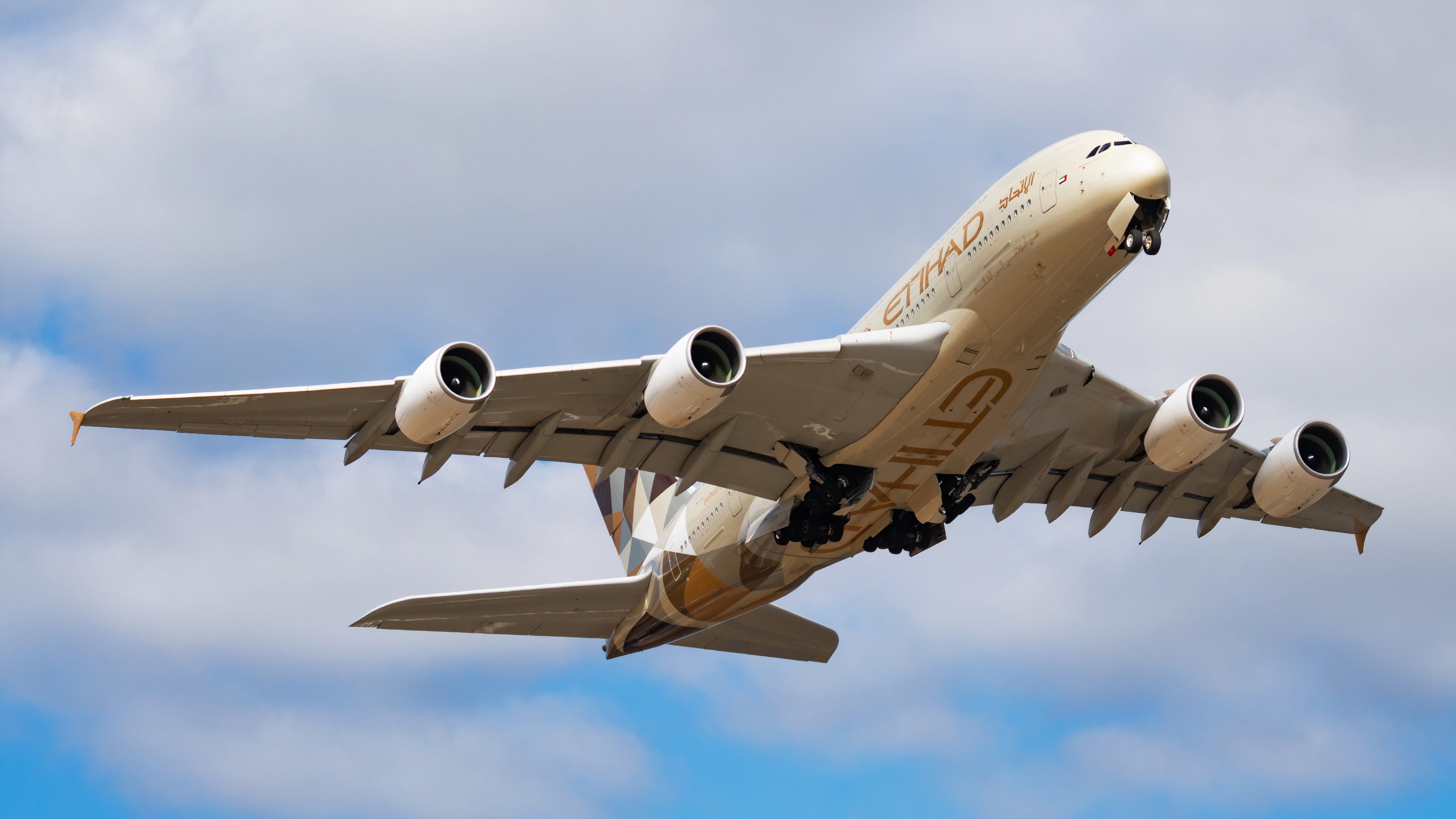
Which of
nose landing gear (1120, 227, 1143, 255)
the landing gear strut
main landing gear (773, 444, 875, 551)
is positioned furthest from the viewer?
the landing gear strut

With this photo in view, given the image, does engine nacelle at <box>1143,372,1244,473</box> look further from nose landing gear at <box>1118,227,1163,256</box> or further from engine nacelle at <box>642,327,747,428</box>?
engine nacelle at <box>642,327,747,428</box>

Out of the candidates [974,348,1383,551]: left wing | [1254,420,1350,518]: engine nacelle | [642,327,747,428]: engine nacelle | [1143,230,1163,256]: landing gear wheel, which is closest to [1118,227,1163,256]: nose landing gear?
[1143,230,1163,256]: landing gear wheel

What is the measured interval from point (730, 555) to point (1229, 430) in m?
9.44

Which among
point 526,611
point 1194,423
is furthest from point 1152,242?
point 526,611

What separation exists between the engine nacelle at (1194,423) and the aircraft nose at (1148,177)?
240 inches

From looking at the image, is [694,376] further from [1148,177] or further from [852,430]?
[1148,177]

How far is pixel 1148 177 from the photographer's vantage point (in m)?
21.6

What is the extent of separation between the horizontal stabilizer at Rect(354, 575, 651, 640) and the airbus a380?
49mm

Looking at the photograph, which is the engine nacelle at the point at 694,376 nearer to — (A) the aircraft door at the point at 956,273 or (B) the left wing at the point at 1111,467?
(A) the aircraft door at the point at 956,273

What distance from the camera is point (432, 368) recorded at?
2145cm

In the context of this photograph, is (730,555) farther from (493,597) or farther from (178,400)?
(178,400)

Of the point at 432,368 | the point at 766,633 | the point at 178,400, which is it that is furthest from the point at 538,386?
the point at 766,633

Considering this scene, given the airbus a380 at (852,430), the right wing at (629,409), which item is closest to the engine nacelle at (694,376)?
the airbus a380 at (852,430)

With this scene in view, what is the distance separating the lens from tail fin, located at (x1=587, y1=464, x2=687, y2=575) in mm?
31984
